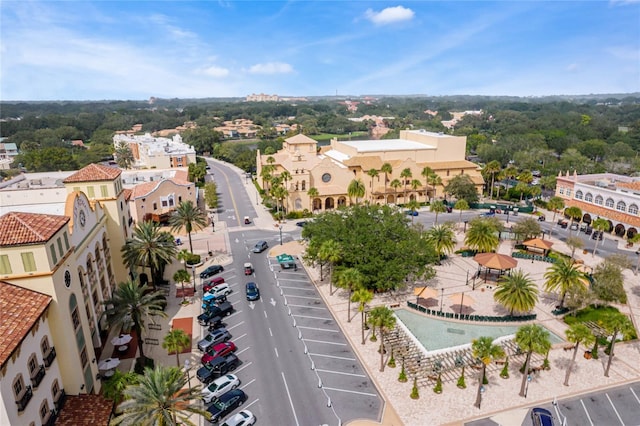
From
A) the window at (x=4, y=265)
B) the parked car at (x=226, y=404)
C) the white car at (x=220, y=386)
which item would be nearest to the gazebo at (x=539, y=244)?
the white car at (x=220, y=386)

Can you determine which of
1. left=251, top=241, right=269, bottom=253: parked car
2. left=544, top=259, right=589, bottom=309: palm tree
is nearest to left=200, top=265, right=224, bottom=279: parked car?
left=251, top=241, right=269, bottom=253: parked car

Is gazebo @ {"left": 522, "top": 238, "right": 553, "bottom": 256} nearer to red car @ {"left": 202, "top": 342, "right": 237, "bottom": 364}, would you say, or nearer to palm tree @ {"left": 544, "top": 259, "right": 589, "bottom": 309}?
palm tree @ {"left": 544, "top": 259, "right": 589, "bottom": 309}

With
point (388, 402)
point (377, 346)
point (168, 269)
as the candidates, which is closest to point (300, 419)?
point (388, 402)

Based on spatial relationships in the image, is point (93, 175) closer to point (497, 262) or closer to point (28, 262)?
point (28, 262)

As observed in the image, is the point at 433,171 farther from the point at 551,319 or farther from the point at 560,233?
the point at 551,319

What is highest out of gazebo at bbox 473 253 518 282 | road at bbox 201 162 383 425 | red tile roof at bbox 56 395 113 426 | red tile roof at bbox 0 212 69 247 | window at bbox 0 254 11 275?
red tile roof at bbox 0 212 69 247

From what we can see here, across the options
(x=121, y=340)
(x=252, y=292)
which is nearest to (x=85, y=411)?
(x=121, y=340)

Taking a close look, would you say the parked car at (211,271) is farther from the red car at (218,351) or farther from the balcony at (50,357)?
the balcony at (50,357)
